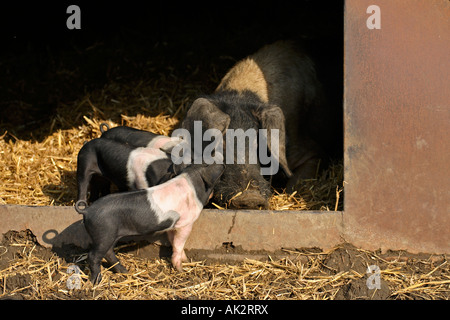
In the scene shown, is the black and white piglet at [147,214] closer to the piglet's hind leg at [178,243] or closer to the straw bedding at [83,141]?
the piglet's hind leg at [178,243]

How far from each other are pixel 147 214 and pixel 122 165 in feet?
2.84

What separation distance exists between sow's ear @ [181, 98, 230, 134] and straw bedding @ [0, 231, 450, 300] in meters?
1.16

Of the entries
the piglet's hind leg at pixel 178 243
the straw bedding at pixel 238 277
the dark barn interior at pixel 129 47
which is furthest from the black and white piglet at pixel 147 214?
the dark barn interior at pixel 129 47

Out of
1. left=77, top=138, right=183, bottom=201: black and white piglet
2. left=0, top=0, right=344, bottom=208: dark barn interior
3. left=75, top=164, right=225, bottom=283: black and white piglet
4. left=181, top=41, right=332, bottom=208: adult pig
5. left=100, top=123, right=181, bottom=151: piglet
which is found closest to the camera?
left=75, top=164, right=225, bottom=283: black and white piglet

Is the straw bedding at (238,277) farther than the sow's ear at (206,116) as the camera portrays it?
No

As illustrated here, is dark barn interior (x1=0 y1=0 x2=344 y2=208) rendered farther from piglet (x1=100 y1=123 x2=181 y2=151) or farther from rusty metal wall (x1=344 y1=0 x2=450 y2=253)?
rusty metal wall (x1=344 y1=0 x2=450 y2=253)

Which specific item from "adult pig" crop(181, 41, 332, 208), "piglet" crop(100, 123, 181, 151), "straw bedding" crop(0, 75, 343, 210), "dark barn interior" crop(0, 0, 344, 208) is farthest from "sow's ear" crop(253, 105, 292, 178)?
"dark barn interior" crop(0, 0, 344, 208)

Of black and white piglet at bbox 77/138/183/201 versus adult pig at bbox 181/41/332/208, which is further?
adult pig at bbox 181/41/332/208

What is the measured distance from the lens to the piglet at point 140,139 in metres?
4.38

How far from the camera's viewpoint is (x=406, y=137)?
376cm

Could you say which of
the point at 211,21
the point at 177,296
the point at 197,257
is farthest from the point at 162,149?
the point at 211,21

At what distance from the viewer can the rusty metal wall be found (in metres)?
3.73

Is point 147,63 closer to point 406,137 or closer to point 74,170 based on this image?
point 74,170

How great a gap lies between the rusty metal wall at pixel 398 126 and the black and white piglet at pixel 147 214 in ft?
3.26
